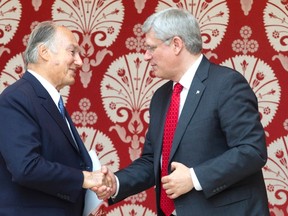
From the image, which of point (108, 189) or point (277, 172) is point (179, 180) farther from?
point (277, 172)

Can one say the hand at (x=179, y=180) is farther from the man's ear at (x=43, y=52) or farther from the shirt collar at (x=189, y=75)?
the man's ear at (x=43, y=52)

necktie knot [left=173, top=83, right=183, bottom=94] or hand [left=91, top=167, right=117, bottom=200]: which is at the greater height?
necktie knot [left=173, top=83, right=183, bottom=94]

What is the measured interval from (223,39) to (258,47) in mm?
177

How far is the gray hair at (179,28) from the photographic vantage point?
107 inches

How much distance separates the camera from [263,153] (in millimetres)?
2531

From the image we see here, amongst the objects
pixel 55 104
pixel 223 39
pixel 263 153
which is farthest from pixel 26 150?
pixel 223 39

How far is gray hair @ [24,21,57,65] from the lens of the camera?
105 inches

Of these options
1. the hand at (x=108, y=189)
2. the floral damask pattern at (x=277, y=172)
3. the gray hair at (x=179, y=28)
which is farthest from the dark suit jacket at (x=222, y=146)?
the floral damask pattern at (x=277, y=172)

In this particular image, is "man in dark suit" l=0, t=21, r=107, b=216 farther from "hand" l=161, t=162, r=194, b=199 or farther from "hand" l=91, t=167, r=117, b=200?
"hand" l=161, t=162, r=194, b=199

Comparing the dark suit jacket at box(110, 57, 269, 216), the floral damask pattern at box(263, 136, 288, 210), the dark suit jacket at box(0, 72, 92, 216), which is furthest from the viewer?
the floral damask pattern at box(263, 136, 288, 210)

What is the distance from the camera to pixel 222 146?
8.49 feet

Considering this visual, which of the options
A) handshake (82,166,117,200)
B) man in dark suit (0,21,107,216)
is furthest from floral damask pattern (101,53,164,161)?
man in dark suit (0,21,107,216)

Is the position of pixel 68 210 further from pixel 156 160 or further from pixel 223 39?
pixel 223 39

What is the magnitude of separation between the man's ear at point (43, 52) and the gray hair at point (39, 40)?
0.01 m
